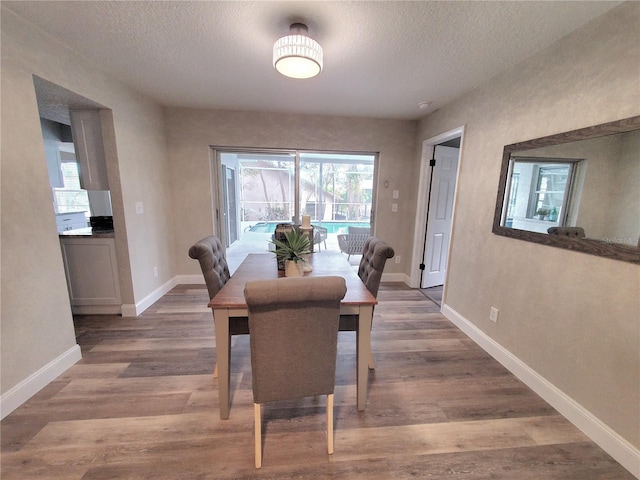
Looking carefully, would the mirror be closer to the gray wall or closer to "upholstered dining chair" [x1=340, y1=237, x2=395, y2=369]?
"upholstered dining chair" [x1=340, y1=237, x2=395, y2=369]

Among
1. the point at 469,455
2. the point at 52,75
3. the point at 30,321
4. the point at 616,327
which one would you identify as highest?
the point at 52,75

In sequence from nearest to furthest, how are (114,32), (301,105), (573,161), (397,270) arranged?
(573,161), (114,32), (301,105), (397,270)

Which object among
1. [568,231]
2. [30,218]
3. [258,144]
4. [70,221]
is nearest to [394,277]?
[568,231]

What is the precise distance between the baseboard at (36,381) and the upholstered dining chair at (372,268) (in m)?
2.06

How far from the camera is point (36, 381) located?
1690 millimetres

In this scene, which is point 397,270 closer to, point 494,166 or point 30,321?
point 494,166

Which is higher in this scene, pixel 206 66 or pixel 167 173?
pixel 206 66

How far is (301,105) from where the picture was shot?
3062 millimetres

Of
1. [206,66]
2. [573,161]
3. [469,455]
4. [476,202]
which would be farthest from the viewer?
[476,202]

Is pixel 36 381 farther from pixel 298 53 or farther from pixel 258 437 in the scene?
pixel 298 53

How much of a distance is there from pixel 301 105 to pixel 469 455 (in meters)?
3.43

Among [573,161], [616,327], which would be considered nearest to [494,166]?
[573,161]

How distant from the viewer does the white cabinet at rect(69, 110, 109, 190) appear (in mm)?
2404

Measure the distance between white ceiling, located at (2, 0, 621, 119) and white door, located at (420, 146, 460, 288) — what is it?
3.47 ft
